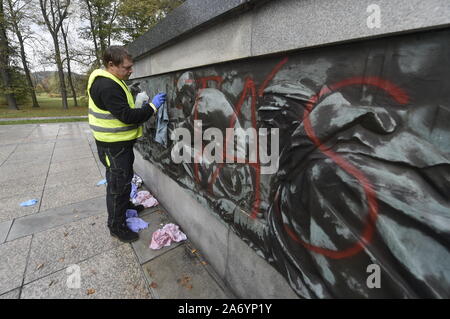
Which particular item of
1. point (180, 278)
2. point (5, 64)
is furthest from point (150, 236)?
point (5, 64)

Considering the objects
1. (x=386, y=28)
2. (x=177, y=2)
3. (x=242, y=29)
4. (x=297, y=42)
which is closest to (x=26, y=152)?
(x=242, y=29)

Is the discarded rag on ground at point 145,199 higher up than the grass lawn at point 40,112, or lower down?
lower down

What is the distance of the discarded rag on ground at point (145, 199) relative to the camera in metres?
3.58

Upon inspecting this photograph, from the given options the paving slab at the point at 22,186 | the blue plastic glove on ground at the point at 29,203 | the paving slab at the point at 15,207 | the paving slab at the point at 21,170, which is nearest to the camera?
the paving slab at the point at 15,207

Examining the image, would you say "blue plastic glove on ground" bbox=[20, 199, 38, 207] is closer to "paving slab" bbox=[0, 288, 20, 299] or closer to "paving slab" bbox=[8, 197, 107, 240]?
"paving slab" bbox=[8, 197, 107, 240]

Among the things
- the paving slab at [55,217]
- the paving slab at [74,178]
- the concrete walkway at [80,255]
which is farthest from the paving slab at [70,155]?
the paving slab at [55,217]

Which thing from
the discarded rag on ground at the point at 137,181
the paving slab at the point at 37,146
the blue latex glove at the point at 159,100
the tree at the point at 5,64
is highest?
the tree at the point at 5,64

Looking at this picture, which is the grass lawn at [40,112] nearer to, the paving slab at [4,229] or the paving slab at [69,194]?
the paving slab at [69,194]

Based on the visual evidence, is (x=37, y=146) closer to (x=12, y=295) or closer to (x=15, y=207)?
(x=15, y=207)

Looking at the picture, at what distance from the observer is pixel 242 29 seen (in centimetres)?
163

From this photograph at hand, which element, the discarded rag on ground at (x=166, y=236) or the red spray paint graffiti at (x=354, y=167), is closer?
the red spray paint graffiti at (x=354, y=167)

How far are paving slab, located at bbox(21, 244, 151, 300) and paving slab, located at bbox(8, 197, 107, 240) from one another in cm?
107

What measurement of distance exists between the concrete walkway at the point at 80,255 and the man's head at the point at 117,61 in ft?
6.71
